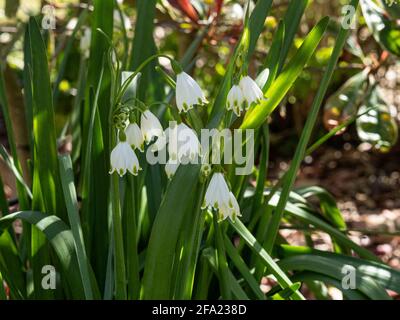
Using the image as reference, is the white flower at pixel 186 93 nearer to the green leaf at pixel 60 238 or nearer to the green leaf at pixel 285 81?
the green leaf at pixel 285 81

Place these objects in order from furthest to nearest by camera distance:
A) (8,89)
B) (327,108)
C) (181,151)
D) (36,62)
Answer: (8,89) < (327,108) < (36,62) < (181,151)

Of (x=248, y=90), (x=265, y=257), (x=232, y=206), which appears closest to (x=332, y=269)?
(x=265, y=257)

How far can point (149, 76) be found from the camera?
1863 millimetres

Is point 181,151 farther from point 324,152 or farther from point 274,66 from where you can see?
point 324,152

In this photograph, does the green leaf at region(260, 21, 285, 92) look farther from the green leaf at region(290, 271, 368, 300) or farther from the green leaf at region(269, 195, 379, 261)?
the green leaf at region(290, 271, 368, 300)

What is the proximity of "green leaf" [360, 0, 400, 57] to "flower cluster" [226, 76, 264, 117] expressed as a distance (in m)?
0.89

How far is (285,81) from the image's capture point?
138cm

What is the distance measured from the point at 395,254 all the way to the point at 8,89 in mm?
1615

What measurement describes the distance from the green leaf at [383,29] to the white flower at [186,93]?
0.94 m

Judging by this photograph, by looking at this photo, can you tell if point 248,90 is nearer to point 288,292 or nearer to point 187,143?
point 187,143

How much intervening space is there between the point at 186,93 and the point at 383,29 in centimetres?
100

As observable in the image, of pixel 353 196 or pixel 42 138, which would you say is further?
pixel 353 196

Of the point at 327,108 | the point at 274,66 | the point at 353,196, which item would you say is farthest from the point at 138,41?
the point at 353,196

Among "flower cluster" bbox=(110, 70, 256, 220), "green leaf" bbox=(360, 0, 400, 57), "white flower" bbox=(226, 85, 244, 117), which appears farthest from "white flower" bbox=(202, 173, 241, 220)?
"green leaf" bbox=(360, 0, 400, 57)
